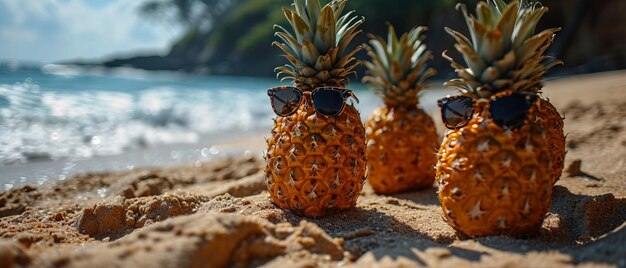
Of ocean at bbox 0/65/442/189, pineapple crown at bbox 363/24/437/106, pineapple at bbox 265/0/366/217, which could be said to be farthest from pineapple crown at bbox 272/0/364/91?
ocean at bbox 0/65/442/189

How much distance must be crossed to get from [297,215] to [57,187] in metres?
Result: 3.56

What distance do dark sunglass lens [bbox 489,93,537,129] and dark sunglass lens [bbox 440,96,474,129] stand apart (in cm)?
23

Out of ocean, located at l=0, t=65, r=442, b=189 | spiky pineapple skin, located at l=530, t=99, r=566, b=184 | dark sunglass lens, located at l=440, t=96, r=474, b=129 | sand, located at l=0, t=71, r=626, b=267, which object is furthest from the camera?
ocean, located at l=0, t=65, r=442, b=189

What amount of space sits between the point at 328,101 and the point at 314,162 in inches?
19.4

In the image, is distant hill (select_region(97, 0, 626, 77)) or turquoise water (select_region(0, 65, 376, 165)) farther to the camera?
distant hill (select_region(97, 0, 626, 77))

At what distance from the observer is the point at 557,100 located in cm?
1007

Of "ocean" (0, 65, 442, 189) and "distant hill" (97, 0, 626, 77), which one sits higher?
"distant hill" (97, 0, 626, 77)

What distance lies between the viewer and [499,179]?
110 inches

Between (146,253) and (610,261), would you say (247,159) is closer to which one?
(146,253)

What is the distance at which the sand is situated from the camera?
2.23 meters

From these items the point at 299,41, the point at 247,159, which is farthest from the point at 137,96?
the point at 299,41

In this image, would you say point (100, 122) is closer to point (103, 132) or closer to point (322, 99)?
point (103, 132)

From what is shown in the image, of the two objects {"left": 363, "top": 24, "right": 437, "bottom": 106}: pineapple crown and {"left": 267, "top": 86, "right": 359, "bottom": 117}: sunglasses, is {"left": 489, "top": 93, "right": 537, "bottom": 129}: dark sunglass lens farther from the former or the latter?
{"left": 363, "top": 24, "right": 437, "bottom": 106}: pineapple crown

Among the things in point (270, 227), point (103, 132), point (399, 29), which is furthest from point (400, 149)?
point (399, 29)
